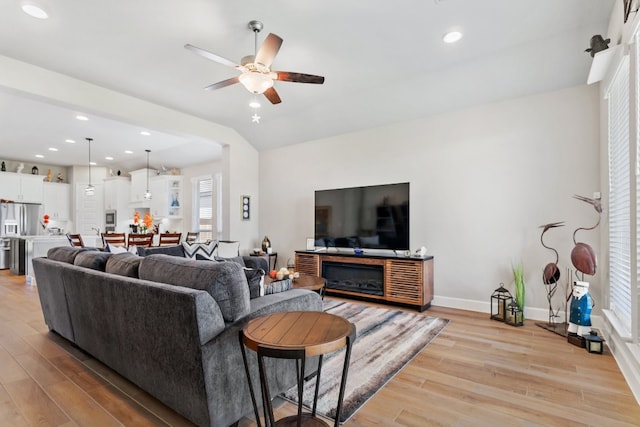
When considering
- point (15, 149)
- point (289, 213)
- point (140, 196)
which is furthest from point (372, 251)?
point (15, 149)

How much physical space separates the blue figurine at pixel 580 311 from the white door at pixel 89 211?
10594mm

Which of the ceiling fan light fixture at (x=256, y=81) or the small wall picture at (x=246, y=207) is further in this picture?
the small wall picture at (x=246, y=207)

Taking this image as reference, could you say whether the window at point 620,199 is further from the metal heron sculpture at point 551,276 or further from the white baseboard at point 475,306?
the white baseboard at point 475,306

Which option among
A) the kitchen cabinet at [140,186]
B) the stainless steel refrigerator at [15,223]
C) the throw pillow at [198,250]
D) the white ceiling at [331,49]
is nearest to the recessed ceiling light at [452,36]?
the white ceiling at [331,49]

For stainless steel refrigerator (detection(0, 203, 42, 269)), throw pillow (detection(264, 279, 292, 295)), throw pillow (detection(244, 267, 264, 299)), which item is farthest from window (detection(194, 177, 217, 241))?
throw pillow (detection(244, 267, 264, 299))

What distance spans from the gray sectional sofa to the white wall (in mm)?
2693

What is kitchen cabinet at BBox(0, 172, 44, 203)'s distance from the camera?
25.3 feet

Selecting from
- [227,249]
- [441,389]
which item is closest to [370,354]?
[441,389]

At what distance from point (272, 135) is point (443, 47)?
341cm

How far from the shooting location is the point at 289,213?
6023 mm

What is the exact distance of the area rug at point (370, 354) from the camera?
2.09 meters

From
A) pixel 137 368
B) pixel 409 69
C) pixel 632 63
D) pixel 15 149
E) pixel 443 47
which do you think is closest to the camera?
pixel 137 368

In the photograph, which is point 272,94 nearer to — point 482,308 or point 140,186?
point 482,308

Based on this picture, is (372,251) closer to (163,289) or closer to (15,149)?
(163,289)
